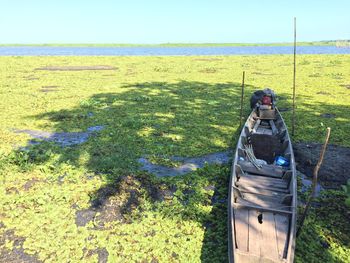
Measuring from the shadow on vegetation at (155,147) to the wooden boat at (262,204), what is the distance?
77 centimetres

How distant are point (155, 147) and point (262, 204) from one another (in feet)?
18.7

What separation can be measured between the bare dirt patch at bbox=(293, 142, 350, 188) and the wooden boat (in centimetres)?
87

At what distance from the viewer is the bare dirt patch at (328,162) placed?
8.88 m

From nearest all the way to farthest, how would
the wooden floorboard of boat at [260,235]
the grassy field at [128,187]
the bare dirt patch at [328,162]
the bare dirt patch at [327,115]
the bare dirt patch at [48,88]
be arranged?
the wooden floorboard of boat at [260,235], the grassy field at [128,187], the bare dirt patch at [328,162], the bare dirt patch at [327,115], the bare dirt patch at [48,88]

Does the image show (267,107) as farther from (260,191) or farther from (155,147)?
(260,191)

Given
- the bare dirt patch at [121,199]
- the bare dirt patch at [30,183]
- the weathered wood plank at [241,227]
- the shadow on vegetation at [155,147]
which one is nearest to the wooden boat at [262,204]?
the weathered wood plank at [241,227]

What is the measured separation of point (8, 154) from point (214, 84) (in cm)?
1878

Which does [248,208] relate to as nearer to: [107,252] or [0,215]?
[107,252]

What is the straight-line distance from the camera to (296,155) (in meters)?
10.5

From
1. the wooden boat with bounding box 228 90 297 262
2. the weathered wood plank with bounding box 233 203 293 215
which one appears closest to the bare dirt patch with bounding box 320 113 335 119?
the wooden boat with bounding box 228 90 297 262

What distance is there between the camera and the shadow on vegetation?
24.1ft

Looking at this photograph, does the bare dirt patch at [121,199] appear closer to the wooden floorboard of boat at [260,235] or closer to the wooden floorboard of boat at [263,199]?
the wooden floorboard of boat at [263,199]

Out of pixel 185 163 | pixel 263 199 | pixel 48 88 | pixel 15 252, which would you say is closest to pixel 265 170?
pixel 263 199

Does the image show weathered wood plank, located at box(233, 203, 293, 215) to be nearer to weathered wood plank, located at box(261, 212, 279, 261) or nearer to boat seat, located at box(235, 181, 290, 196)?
weathered wood plank, located at box(261, 212, 279, 261)
